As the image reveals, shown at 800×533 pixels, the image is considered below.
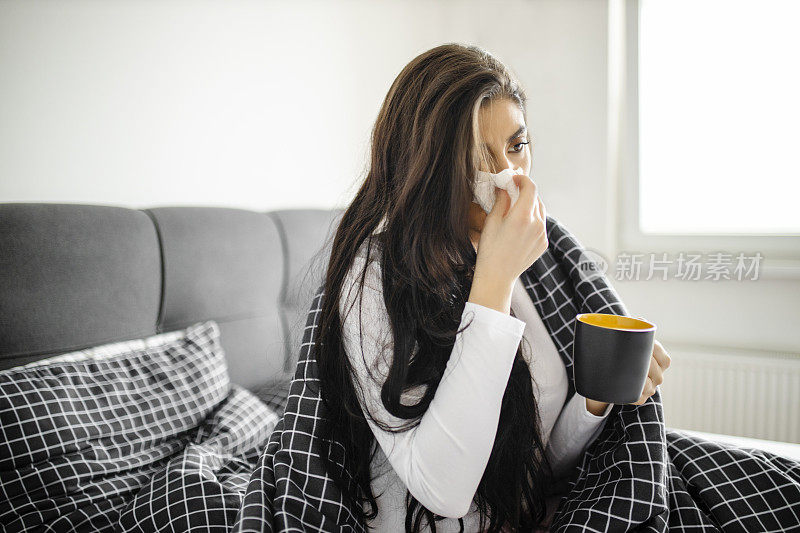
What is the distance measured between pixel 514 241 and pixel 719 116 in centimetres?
179

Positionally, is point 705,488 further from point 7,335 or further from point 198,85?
point 198,85

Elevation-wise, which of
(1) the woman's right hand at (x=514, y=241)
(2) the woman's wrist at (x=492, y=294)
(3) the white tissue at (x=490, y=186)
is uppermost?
(3) the white tissue at (x=490, y=186)

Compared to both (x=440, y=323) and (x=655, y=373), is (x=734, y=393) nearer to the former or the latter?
(x=655, y=373)

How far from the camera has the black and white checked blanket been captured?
747 millimetres

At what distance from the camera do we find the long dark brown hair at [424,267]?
2.38 feet

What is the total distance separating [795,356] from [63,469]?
221 cm

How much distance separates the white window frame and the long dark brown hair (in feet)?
5.05

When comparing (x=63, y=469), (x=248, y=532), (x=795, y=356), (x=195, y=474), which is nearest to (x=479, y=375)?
(x=248, y=532)

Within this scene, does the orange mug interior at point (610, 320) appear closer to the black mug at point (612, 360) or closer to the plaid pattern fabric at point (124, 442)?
the black mug at point (612, 360)

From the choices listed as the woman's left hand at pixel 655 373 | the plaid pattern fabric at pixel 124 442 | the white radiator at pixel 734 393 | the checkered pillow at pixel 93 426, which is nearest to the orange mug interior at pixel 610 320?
the woman's left hand at pixel 655 373

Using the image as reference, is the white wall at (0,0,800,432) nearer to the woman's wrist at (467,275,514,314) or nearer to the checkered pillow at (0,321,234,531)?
the woman's wrist at (467,275,514,314)

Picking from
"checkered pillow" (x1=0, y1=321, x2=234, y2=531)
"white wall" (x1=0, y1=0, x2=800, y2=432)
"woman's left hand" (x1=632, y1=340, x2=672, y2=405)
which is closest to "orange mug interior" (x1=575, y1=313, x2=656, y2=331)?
"woman's left hand" (x1=632, y1=340, x2=672, y2=405)

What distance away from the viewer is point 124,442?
93 cm

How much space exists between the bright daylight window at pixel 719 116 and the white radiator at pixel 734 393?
480mm
